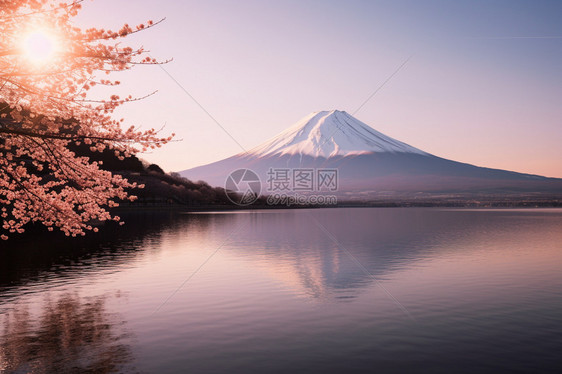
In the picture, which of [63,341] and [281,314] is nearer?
[63,341]

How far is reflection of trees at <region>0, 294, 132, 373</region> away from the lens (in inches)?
492

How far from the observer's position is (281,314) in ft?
60.6

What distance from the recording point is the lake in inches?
508

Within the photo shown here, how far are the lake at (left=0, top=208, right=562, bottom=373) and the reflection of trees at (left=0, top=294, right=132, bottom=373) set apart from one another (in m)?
0.05

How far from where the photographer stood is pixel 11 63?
1273 centimetres

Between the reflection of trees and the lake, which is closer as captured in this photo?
the reflection of trees

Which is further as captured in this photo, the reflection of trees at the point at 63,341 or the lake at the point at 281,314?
the lake at the point at 281,314

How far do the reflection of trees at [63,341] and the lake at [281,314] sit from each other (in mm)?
54

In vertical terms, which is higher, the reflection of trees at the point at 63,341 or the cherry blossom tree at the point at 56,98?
the cherry blossom tree at the point at 56,98

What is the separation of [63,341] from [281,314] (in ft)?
24.1

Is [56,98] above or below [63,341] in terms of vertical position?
above

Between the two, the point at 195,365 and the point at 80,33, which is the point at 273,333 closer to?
the point at 195,365

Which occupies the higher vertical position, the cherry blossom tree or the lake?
the cherry blossom tree

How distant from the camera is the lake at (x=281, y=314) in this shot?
42.3ft
